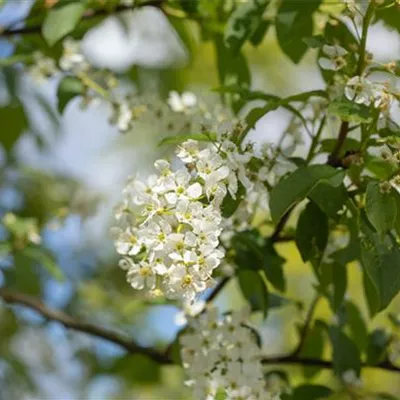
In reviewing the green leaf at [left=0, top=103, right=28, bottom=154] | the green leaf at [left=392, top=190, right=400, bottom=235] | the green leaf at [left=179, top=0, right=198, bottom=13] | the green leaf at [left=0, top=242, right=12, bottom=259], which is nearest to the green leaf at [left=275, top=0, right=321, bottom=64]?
the green leaf at [left=179, top=0, right=198, bottom=13]

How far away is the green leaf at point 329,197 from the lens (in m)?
1.03

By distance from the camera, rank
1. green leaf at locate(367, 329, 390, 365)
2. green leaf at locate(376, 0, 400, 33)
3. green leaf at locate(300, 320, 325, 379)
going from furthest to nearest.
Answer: green leaf at locate(300, 320, 325, 379) < green leaf at locate(367, 329, 390, 365) < green leaf at locate(376, 0, 400, 33)

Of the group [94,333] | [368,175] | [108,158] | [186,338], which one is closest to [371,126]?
[368,175]

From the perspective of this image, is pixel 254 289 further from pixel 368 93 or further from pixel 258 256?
pixel 368 93

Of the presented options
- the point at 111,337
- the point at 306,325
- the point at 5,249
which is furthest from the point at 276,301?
the point at 5,249

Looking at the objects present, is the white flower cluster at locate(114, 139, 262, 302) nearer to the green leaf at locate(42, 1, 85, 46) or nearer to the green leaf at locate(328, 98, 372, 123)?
the green leaf at locate(328, 98, 372, 123)

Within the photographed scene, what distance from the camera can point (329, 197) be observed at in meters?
1.04

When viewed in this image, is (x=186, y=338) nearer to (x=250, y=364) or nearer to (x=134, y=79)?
(x=250, y=364)

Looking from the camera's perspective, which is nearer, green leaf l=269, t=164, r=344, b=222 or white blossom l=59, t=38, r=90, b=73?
green leaf l=269, t=164, r=344, b=222

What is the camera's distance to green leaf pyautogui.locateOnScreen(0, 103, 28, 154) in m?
2.05

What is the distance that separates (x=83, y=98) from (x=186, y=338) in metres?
0.47

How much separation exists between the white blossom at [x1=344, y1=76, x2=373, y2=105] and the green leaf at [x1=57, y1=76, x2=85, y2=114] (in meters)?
0.58

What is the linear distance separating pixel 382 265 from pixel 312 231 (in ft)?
0.41

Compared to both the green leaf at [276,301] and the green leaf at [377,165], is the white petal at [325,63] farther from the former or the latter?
the green leaf at [276,301]
